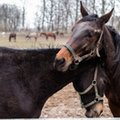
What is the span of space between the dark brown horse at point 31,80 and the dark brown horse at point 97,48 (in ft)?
0.59

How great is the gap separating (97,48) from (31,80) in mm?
845

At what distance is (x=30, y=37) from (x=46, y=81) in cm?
4155

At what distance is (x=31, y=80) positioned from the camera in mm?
3912

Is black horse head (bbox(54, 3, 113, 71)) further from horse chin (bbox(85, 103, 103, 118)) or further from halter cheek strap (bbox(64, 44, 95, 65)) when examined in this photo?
horse chin (bbox(85, 103, 103, 118))

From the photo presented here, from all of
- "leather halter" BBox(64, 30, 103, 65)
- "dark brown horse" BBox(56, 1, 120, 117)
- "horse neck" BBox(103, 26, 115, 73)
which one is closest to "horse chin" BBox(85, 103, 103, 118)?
"dark brown horse" BBox(56, 1, 120, 117)

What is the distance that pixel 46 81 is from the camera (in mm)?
4004

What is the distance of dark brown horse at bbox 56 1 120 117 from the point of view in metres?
3.67

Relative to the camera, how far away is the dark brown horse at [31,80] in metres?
3.72

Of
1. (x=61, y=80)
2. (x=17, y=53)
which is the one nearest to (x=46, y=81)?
(x=61, y=80)

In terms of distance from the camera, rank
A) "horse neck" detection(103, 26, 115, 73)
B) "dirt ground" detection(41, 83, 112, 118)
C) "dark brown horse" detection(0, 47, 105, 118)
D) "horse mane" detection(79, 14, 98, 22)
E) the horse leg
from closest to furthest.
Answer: "dark brown horse" detection(0, 47, 105, 118) → "horse mane" detection(79, 14, 98, 22) → "horse neck" detection(103, 26, 115, 73) → the horse leg → "dirt ground" detection(41, 83, 112, 118)

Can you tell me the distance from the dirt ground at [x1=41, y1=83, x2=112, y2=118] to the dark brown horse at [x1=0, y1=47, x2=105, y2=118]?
106 inches

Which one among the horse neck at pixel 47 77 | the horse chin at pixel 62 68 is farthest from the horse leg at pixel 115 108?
the horse chin at pixel 62 68

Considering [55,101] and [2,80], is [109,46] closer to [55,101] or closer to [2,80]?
[2,80]

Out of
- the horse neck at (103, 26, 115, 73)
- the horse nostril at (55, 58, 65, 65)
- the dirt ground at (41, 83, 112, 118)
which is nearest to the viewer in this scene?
the horse nostril at (55, 58, 65, 65)
